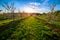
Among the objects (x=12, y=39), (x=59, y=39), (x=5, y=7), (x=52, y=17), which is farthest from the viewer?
(x=5, y=7)

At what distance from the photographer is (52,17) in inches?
1543

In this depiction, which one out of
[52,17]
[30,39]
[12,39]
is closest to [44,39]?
[30,39]

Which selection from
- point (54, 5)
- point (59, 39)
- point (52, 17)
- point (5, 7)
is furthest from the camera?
point (5, 7)

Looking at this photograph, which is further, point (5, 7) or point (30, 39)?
point (5, 7)

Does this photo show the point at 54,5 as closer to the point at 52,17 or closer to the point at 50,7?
the point at 50,7

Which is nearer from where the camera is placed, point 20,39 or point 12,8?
point 20,39

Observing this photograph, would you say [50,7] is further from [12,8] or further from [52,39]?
[52,39]

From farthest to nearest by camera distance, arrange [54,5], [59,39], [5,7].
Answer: [5,7] < [54,5] < [59,39]

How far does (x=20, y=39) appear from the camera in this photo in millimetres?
10938

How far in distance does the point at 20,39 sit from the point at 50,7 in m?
24.3

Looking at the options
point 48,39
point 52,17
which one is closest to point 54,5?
point 52,17

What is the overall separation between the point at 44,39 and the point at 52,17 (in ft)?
94.7

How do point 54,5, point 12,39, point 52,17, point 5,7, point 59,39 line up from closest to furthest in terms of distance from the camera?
1. point 12,39
2. point 59,39
3. point 54,5
4. point 52,17
5. point 5,7

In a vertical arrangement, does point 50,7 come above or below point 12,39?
above
